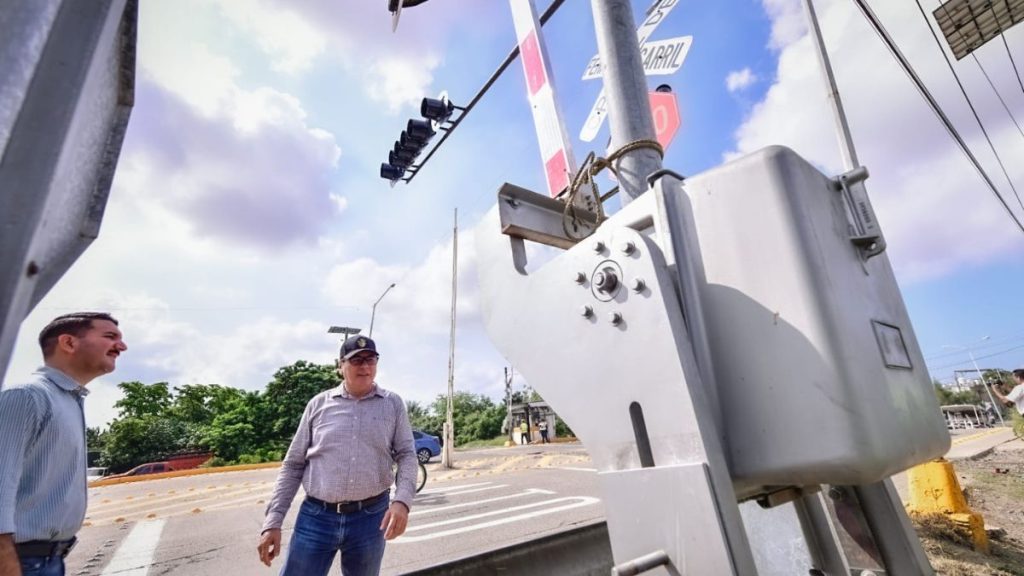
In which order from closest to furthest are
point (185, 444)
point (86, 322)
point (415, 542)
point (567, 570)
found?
point (86, 322), point (567, 570), point (415, 542), point (185, 444)

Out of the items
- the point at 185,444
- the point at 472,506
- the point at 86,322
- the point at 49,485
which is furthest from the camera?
the point at 185,444

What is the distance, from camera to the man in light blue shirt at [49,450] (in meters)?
1.62

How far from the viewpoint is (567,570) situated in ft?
7.66

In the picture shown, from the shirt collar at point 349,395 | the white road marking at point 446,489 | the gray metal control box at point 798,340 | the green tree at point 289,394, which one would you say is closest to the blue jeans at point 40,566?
the shirt collar at point 349,395

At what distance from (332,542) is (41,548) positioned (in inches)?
43.4

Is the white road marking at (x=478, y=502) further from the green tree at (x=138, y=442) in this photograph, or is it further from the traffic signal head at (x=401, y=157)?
the green tree at (x=138, y=442)

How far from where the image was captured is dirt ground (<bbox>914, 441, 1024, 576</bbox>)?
10.8 ft

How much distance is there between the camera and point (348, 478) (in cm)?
239

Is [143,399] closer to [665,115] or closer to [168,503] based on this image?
[168,503]

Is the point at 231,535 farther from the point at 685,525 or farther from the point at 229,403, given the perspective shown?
the point at 229,403

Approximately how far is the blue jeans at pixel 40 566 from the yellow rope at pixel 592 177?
2344 mm

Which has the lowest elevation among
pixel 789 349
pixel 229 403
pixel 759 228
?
pixel 789 349

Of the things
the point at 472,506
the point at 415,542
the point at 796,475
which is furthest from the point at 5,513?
the point at 472,506

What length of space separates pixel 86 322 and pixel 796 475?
9.27 feet
